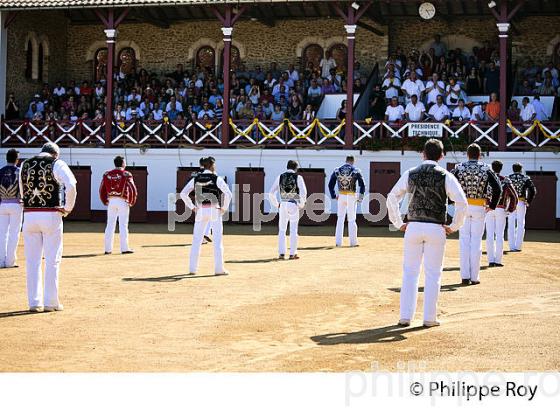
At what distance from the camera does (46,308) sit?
9664mm

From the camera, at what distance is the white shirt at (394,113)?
82.6 feet

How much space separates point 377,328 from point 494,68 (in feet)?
61.6

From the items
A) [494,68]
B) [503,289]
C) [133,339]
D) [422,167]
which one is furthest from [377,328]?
[494,68]

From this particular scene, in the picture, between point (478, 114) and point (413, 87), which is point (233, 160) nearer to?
point (413, 87)

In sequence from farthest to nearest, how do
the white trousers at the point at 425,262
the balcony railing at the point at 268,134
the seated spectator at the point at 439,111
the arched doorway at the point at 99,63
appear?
the arched doorway at the point at 99,63, the seated spectator at the point at 439,111, the balcony railing at the point at 268,134, the white trousers at the point at 425,262

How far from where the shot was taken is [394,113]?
2523 cm

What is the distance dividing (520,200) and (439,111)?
8002 mm

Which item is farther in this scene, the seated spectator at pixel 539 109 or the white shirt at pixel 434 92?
the white shirt at pixel 434 92

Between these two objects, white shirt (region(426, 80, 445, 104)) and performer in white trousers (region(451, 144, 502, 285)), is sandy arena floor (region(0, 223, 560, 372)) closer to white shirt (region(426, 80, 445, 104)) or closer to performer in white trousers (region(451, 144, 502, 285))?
performer in white trousers (region(451, 144, 502, 285))

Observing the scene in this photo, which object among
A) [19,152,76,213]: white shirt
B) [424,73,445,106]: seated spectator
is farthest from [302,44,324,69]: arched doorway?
[19,152,76,213]: white shirt

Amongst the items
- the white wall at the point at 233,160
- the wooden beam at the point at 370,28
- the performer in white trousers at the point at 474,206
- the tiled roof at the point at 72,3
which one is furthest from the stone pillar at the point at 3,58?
the performer in white trousers at the point at 474,206

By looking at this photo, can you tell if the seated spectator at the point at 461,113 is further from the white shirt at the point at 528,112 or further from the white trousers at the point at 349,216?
the white trousers at the point at 349,216

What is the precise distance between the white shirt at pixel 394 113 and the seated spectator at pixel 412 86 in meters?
0.62
